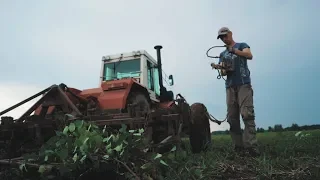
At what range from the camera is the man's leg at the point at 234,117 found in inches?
220

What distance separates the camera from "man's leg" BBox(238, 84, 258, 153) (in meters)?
5.24

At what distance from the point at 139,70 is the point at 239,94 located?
11.3ft

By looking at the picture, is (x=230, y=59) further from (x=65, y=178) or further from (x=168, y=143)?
(x=65, y=178)

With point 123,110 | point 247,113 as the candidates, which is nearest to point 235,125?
point 247,113

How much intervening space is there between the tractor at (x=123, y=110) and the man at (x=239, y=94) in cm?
80

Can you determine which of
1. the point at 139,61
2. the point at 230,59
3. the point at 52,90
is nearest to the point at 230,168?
the point at 230,59

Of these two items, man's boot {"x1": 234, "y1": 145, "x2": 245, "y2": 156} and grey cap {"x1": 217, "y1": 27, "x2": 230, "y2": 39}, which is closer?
man's boot {"x1": 234, "y1": 145, "x2": 245, "y2": 156}

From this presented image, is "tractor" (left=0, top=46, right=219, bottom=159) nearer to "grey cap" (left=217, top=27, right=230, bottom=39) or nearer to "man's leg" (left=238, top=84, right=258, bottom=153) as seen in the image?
"man's leg" (left=238, top=84, right=258, bottom=153)

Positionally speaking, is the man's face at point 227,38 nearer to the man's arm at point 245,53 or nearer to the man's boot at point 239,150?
the man's arm at point 245,53

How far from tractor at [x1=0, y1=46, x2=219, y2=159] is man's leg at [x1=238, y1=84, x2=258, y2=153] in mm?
971

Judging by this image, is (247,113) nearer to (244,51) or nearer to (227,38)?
(244,51)

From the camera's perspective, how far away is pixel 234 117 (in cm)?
562

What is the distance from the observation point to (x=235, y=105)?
561 centimetres

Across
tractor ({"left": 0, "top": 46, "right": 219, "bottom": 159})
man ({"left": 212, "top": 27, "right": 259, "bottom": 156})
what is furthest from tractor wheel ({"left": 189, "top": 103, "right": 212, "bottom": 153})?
man ({"left": 212, "top": 27, "right": 259, "bottom": 156})
